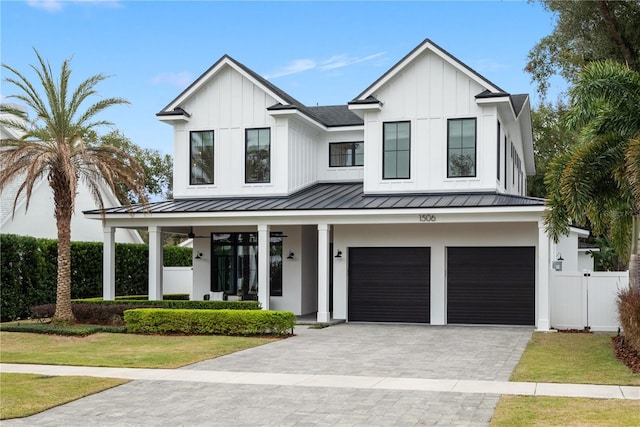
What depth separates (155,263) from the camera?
24.6 m

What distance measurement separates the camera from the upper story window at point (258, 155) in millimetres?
25797

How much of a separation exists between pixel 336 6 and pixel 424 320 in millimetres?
9966

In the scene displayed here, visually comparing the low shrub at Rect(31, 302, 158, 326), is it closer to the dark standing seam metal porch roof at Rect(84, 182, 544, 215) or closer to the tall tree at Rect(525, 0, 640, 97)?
the dark standing seam metal porch roof at Rect(84, 182, 544, 215)

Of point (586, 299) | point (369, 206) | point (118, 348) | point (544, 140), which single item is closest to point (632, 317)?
point (586, 299)

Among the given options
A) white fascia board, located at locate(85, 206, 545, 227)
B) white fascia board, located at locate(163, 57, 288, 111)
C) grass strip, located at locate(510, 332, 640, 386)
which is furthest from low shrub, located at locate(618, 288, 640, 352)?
white fascia board, located at locate(163, 57, 288, 111)

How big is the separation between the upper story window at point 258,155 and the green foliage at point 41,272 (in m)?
7.22

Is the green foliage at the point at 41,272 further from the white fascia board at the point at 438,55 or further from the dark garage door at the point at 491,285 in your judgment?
the dark garage door at the point at 491,285

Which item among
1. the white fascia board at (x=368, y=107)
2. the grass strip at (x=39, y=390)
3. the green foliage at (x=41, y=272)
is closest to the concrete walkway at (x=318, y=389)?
the grass strip at (x=39, y=390)

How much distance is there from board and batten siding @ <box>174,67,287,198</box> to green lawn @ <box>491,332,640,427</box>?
10747 millimetres

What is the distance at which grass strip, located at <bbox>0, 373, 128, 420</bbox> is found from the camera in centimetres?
1038

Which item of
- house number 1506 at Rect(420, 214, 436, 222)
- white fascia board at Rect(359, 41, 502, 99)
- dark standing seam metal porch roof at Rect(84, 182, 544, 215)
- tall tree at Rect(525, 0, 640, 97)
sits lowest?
house number 1506 at Rect(420, 214, 436, 222)

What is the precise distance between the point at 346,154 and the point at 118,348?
13.6 m

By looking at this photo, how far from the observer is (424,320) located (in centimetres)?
2358

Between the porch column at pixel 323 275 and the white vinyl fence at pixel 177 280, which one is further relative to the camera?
the white vinyl fence at pixel 177 280
